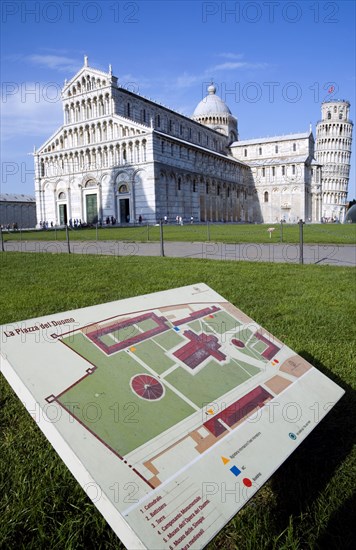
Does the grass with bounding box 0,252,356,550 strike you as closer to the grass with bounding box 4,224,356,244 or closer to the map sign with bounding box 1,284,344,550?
the map sign with bounding box 1,284,344,550

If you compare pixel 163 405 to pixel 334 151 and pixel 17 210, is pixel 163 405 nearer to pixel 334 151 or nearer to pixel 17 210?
pixel 17 210

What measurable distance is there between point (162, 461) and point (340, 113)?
104 m

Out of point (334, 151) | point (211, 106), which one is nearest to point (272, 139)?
point (211, 106)

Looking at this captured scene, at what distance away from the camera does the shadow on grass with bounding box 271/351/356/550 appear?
1772 millimetres

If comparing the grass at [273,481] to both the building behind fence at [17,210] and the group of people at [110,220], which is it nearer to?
the group of people at [110,220]

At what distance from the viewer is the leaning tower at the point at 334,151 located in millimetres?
89438

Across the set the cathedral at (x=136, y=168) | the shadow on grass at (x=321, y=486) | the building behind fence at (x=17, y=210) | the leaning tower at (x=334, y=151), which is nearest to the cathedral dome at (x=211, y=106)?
the cathedral at (x=136, y=168)

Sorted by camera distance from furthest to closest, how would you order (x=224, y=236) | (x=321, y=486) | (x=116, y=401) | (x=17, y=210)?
(x=17, y=210) < (x=224, y=236) < (x=321, y=486) < (x=116, y=401)

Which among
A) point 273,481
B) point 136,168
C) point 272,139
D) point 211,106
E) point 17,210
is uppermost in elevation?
point 211,106

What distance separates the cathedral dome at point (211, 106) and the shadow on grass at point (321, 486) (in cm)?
7844

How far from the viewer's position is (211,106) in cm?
7450

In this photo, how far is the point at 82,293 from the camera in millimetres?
5844

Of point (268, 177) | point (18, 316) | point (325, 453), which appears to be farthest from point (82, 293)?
point (268, 177)

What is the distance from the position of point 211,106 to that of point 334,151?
34272 mm
